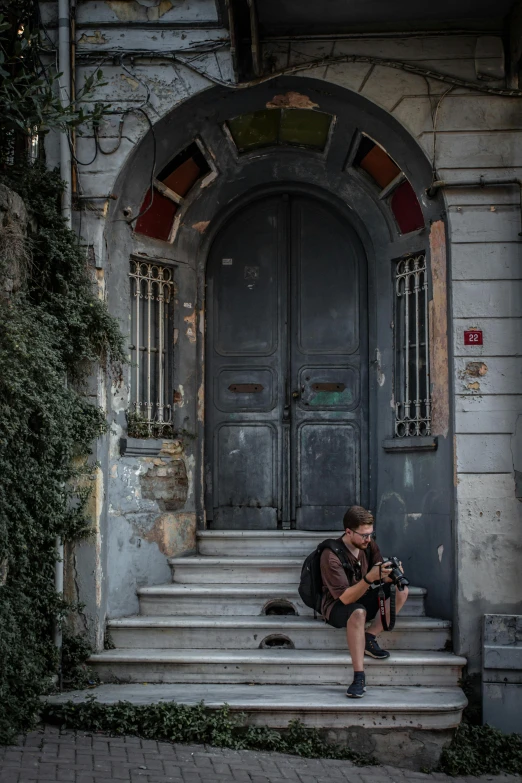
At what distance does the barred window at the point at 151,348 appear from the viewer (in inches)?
319

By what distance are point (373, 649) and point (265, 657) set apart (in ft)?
2.67

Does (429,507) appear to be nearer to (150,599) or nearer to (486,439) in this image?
(486,439)

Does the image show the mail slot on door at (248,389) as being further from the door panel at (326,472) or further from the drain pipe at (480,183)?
the drain pipe at (480,183)

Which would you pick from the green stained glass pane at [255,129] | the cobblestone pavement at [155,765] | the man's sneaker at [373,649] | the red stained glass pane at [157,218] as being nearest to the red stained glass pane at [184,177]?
the red stained glass pane at [157,218]

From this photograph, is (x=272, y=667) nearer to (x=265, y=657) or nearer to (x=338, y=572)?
(x=265, y=657)

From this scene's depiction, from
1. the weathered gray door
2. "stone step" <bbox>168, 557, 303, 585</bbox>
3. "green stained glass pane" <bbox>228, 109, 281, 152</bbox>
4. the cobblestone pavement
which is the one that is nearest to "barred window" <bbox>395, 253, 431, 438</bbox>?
the weathered gray door

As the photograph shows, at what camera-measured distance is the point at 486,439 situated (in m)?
7.27

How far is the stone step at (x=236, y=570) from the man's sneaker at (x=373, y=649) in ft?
3.41

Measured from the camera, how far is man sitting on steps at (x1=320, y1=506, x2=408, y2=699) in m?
6.52

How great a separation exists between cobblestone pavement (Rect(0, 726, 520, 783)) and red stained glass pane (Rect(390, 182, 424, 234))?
4482 millimetres

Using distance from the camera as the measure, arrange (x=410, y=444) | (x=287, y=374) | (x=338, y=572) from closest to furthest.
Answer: (x=338, y=572) → (x=410, y=444) → (x=287, y=374)

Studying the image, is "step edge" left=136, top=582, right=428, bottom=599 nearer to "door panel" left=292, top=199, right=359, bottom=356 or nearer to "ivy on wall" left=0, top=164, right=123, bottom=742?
"ivy on wall" left=0, top=164, right=123, bottom=742

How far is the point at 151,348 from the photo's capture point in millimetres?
8312

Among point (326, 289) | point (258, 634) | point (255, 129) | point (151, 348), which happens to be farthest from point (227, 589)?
point (255, 129)
